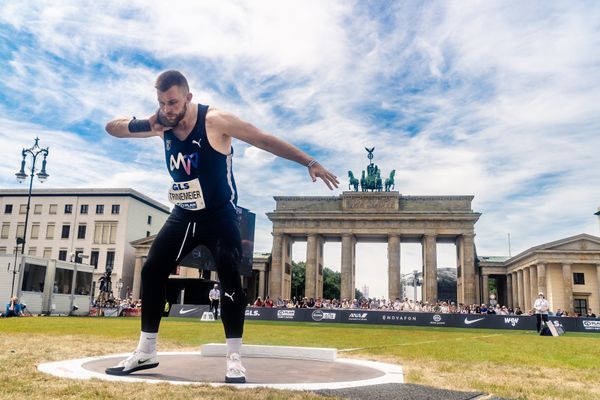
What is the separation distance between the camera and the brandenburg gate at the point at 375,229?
65.2m

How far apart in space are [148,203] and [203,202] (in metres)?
72.9

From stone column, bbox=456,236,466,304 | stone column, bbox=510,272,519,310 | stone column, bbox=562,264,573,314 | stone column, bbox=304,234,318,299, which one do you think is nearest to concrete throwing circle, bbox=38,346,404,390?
stone column, bbox=562,264,573,314

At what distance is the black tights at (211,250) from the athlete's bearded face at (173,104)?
96 cm

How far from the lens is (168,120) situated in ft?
17.2

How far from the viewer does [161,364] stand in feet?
19.9

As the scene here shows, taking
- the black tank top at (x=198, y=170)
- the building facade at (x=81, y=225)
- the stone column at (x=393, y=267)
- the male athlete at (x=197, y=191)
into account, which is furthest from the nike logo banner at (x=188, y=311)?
the building facade at (x=81, y=225)

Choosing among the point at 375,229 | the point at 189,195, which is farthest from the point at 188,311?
Result: the point at 375,229

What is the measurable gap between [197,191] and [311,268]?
62772 millimetres

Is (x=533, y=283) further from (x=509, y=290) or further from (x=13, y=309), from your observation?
(x=13, y=309)

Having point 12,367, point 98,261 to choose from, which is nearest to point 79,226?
point 98,261

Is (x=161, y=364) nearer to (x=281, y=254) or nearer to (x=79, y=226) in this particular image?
(x=281, y=254)

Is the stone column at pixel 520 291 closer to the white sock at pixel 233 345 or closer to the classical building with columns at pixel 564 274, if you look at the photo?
the classical building with columns at pixel 564 274

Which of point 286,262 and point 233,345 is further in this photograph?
point 286,262

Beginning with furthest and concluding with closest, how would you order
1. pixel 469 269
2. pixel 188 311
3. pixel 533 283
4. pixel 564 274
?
pixel 469 269, pixel 533 283, pixel 564 274, pixel 188 311
